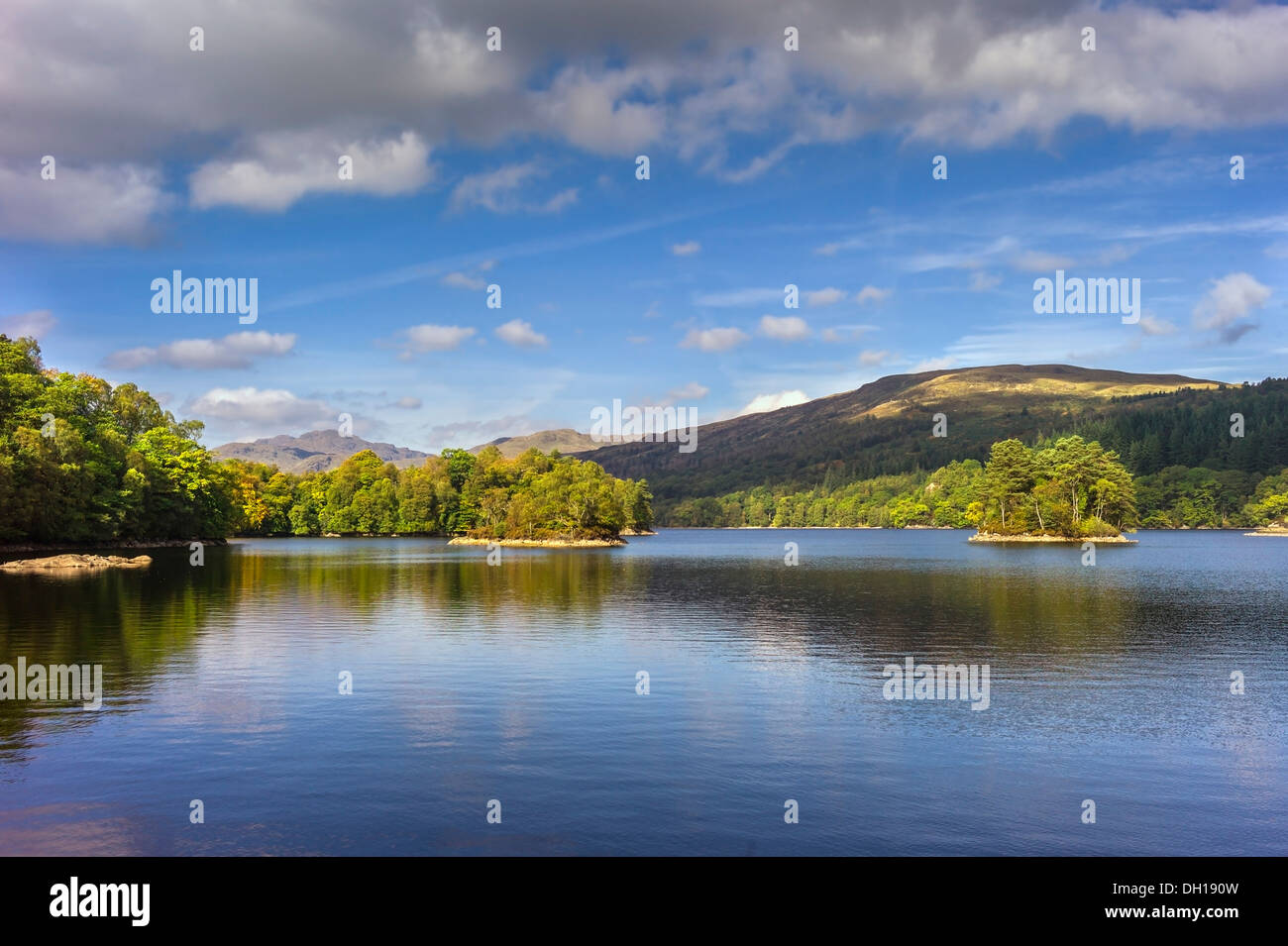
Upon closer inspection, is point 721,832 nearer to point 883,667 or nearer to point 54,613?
point 883,667

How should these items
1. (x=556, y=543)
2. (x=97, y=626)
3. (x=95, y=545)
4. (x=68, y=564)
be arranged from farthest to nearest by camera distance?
(x=556, y=543), (x=95, y=545), (x=68, y=564), (x=97, y=626)

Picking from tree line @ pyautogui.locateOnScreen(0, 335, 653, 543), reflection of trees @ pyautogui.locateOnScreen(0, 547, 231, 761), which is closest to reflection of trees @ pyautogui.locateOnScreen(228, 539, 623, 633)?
reflection of trees @ pyautogui.locateOnScreen(0, 547, 231, 761)

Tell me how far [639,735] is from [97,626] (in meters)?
37.6

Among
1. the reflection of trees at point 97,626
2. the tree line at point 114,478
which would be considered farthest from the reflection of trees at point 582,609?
the tree line at point 114,478

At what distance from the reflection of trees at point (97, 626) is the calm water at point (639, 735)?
305 millimetres

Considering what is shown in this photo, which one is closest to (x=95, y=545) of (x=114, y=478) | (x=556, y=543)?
(x=114, y=478)

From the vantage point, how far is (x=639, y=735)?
2605 cm

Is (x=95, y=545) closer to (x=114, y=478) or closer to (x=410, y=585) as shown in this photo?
(x=114, y=478)

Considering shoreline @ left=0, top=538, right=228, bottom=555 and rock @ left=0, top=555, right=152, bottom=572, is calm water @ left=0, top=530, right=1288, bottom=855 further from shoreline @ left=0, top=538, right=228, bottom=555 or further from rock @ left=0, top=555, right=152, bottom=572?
shoreline @ left=0, top=538, right=228, bottom=555

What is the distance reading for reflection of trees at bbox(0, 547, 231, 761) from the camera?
29.3 meters

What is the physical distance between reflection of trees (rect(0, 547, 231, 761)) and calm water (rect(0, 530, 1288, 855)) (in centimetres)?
30

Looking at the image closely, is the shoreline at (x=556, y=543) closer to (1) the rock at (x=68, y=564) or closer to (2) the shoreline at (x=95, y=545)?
(2) the shoreline at (x=95, y=545)
